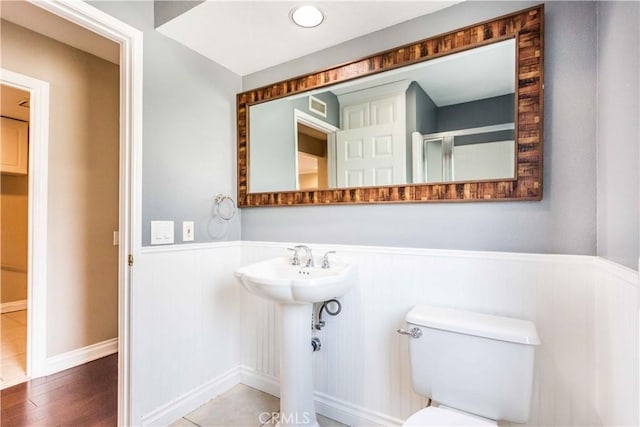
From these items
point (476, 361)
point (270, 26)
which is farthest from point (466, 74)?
point (476, 361)

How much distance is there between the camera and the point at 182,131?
1.78 m

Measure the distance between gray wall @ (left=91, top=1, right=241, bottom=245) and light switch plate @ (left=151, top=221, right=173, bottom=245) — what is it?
29 millimetres

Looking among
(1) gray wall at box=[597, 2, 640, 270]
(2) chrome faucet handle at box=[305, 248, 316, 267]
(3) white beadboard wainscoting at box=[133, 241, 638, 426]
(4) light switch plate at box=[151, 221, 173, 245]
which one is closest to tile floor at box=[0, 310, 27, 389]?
(3) white beadboard wainscoting at box=[133, 241, 638, 426]

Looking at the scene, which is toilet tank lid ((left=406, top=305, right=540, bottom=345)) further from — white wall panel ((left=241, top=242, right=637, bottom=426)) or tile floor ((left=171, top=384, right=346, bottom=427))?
tile floor ((left=171, top=384, right=346, bottom=427))

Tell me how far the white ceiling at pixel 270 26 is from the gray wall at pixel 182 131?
111mm

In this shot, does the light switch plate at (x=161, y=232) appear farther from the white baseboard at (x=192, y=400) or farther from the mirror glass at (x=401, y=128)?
the white baseboard at (x=192, y=400)

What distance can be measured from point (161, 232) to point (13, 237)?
3446mm

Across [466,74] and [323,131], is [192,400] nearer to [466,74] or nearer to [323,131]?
[323,131]

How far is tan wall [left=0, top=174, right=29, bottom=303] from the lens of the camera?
364 cm

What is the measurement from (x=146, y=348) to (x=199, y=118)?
131cm

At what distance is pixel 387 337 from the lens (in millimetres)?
1562

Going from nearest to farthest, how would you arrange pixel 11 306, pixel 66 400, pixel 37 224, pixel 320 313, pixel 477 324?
pixel 477 324 < pixel 320 313 < pixel 66 400 < pixel 37 224 < pixel 11 306

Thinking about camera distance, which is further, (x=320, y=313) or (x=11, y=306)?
(x=11, y=306)

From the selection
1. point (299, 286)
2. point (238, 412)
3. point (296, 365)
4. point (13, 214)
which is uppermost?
point (13, 214)
